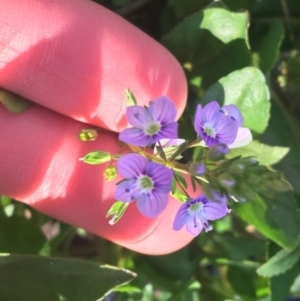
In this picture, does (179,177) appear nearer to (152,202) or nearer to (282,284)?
(152,202)

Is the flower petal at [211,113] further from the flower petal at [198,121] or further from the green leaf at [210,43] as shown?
the green leaf at [210,43]

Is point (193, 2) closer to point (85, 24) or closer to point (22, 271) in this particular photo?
point (85, 24)

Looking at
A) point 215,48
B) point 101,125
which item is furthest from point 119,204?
point 215,48

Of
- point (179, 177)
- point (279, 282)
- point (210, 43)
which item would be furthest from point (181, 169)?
point (279, 282)

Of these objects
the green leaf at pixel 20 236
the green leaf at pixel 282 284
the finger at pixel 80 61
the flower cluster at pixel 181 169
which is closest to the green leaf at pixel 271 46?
the finger at pixel 80 61

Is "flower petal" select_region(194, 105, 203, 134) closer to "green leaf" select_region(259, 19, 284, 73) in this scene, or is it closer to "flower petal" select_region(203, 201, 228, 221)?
"flower petal" select_region(203, 201, 228, 221)

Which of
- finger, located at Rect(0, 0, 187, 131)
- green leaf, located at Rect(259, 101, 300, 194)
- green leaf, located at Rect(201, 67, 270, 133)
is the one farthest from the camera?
green leaf, located at Rect(259, 101, 300, 194)

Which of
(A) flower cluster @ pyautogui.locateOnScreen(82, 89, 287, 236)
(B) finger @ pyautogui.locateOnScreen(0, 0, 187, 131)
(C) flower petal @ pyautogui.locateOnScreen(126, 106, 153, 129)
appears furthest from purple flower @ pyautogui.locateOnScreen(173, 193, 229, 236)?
(B) finger @ pyautogui.locateOnScreen(0, 0, 187, 131)
